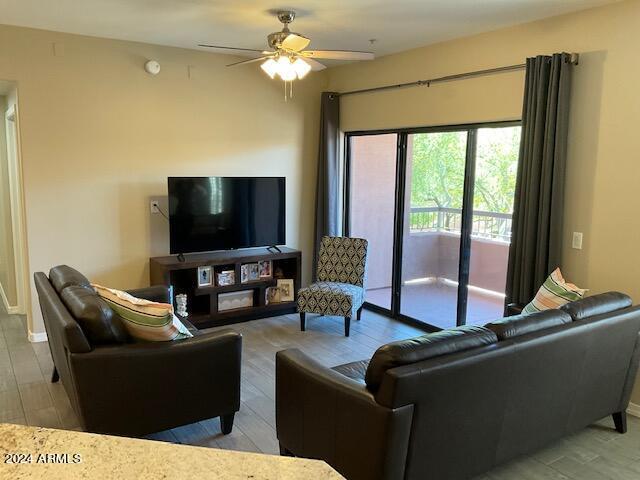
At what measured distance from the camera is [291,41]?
3428 mm

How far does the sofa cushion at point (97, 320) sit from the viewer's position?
2721 mm

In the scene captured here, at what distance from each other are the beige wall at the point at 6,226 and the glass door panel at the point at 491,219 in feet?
15.7

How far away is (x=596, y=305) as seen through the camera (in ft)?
9.75

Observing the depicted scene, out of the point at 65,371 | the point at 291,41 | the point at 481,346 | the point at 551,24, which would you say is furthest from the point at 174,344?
the point at 551,24

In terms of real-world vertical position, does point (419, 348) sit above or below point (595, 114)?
below

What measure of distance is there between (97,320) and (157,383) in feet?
1.54

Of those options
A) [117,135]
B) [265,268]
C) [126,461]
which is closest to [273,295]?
[265,268]

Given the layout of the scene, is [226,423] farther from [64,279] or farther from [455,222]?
[455,222]

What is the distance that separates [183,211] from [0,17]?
2.10 metres

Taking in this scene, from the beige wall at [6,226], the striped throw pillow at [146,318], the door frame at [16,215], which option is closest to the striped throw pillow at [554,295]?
the striped throw pillow at [146,318]

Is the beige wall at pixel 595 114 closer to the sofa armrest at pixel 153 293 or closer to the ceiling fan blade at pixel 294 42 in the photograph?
the ceiling fan blade at pixel 294 42

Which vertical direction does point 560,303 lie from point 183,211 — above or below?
below

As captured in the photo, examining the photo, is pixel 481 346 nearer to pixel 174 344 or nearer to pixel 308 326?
pixel 174 344

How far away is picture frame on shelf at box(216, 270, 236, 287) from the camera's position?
17.2 feet
